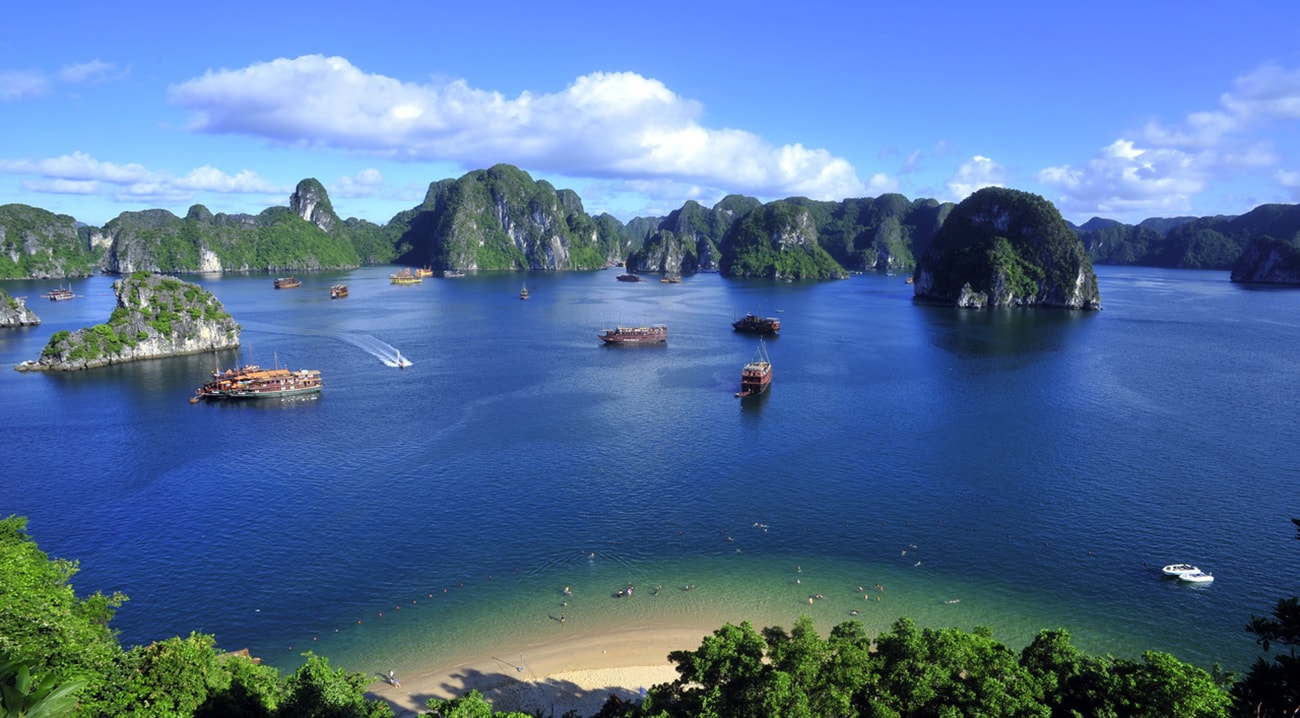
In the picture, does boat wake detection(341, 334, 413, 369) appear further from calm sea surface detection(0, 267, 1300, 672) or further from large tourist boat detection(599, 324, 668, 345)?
large tourist boat detection(599, 324, 668, 345)

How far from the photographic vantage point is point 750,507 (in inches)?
2338

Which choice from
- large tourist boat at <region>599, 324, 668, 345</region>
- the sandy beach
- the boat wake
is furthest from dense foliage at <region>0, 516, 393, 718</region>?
large tourist boat at <region>599, 324, 668, 345</region>

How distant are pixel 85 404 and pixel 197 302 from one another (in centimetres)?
4008

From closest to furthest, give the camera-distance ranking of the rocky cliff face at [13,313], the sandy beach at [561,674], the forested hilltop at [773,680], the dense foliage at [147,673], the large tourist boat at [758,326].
A: the dense foliage at [147,673]
the forested hilltop at [773,680]
the sandy beach at [561,674]
the large tourist boat at [758,326]
the rocky cliff face at [13,313]

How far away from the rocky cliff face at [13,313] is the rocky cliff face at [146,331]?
5828 centimetres

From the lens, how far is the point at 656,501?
5988 centimetres

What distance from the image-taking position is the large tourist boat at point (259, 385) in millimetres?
93688

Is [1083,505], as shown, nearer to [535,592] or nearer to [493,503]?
[535,592]

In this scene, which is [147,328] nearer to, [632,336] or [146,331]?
[146,331]

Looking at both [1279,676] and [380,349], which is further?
[380,349]

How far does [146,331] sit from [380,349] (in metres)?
37.7

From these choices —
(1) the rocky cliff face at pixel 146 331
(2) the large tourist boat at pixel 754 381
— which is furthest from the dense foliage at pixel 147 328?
(2) the large tourist boat at pixel 754 381

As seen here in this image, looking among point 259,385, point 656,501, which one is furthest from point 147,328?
point 656,501

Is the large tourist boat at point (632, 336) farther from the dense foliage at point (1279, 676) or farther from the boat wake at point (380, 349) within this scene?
the dense foliage at point (1279, 676)
